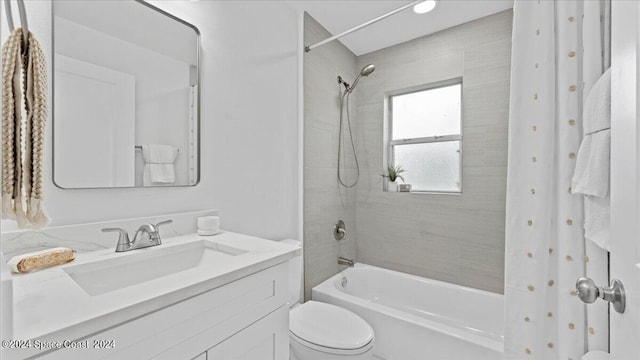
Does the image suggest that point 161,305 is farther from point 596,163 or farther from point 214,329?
point 596,163

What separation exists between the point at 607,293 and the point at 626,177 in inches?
9.8

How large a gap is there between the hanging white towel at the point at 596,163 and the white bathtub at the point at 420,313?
0.82 m

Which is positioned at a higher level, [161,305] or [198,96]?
[198,96]

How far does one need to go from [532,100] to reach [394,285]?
180 centimetres

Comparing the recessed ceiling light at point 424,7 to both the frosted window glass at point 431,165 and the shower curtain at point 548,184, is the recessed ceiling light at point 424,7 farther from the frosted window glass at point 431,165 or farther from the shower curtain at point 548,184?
the frosted window glass at point 431,165

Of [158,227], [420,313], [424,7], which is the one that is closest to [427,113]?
[424,7]

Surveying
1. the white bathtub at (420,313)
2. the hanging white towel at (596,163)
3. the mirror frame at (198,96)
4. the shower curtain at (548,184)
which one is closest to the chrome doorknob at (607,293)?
the hanging white towel at (596,163)

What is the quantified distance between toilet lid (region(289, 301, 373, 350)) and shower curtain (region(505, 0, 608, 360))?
64cm

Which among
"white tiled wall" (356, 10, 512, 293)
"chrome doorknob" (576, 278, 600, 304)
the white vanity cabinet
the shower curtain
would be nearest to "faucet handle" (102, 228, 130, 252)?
the white vanity cabinet

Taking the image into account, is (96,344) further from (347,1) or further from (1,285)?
(347,1)

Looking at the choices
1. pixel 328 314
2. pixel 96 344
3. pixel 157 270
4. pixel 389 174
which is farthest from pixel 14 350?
pixel 389 174

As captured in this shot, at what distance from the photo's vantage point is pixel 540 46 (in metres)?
1.06

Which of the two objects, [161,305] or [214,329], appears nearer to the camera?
[161,305]

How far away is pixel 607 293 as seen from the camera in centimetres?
58
